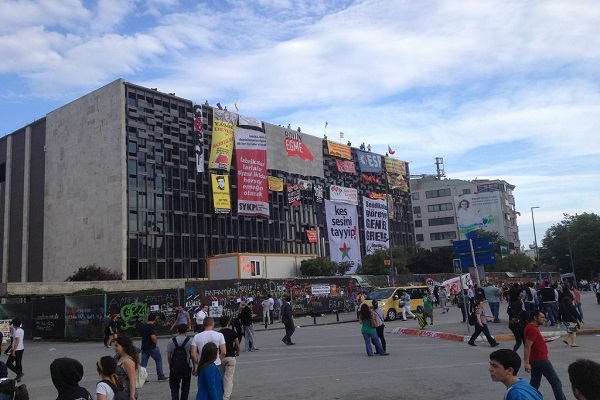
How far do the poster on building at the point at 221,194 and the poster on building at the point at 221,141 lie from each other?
4.70 ft

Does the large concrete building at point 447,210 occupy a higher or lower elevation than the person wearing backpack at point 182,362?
higher

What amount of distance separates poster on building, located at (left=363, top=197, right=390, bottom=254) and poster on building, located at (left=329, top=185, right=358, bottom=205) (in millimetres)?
4348

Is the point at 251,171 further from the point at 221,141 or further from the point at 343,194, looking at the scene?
the point at 343,194

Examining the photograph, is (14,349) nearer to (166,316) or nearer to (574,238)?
(166,316)

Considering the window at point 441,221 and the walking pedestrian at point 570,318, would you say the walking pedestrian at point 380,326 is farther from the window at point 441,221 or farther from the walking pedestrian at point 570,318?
the window at point 441,221

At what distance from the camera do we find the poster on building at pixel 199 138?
62.9 m

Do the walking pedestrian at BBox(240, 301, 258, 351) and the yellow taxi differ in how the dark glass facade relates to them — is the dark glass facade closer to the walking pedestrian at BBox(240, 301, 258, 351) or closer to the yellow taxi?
the yellow taxi

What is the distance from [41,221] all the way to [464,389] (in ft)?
208

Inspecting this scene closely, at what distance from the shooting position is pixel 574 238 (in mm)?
77438

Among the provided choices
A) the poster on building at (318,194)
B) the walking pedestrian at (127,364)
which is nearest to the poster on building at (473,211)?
the poster on building at (318,194)

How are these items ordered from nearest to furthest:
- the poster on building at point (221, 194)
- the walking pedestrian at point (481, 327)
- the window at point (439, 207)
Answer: the walking pedestrian at point (481, 327), the poster on building at point (221, 194), the window at point (439, 207)

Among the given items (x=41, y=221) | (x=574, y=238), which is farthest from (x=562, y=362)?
(x=574, y=238)

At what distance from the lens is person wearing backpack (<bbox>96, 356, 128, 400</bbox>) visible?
17.3 ft

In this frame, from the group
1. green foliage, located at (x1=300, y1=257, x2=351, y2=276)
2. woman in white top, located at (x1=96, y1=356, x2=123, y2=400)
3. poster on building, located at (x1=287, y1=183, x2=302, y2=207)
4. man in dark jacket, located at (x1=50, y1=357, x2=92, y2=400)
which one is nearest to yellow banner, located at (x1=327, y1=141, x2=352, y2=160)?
poster on building, located at (x1=287, y1=183, x2=302, y2=207)
